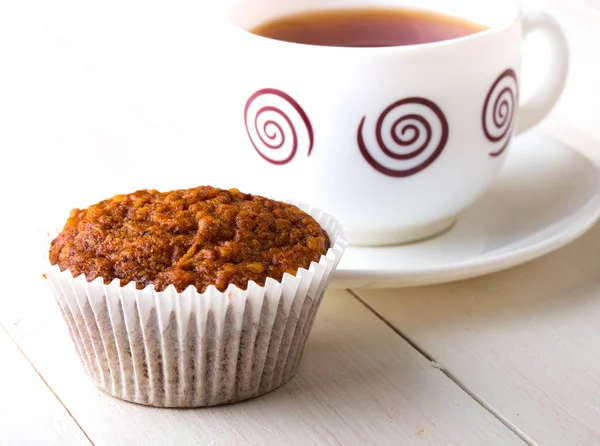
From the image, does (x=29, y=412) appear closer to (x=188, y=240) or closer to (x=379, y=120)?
(x=188, y=240)

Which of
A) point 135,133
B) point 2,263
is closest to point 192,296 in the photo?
point 2,263

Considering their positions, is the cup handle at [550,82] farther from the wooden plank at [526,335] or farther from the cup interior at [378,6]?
A: the wooden plank at [526,335]

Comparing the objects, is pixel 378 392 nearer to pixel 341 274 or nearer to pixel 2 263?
pixel 341 274

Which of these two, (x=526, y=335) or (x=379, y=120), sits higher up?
(x=379, y=120)

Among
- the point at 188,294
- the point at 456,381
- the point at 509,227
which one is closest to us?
the point at 188,294

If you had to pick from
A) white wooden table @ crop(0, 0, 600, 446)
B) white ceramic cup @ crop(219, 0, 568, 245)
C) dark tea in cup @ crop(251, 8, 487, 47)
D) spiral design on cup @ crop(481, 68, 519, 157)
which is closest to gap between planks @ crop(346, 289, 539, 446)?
white wooden table @ crop(0, 0, 600, 446)

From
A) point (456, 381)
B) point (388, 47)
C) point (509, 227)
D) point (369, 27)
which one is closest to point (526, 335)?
point (456, 381)

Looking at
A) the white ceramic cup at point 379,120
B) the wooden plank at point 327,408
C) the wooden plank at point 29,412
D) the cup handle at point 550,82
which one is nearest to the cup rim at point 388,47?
the white ceramic cup at point 379,120
